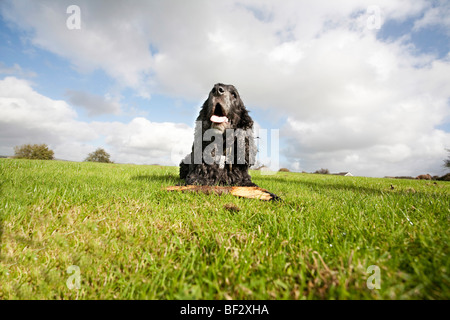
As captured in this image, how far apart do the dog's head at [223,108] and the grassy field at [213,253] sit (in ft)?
7.79

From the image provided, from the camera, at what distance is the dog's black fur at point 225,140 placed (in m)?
4.43

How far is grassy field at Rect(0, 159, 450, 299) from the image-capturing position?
47.1 inches

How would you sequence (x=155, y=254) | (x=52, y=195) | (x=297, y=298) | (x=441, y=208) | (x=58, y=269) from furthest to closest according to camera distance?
(x=52, y=195), (x=441, y=208), (x=155, y=254), (x=58, y=269), (x=297, y=298)

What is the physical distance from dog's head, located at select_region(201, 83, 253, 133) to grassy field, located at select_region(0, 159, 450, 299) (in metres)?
2.37

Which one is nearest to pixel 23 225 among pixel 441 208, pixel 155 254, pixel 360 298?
pixel 155 254

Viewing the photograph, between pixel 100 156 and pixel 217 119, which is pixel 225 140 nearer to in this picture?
pixel 217 119

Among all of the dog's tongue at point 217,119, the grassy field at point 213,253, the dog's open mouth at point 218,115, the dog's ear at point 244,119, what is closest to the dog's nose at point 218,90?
the dog's open mouth at point 218,115

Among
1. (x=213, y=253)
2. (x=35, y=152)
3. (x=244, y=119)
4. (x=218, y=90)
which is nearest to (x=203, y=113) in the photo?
(x=218, y=90)

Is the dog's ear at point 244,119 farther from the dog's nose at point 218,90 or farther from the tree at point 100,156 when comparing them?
the tree at point 100,156

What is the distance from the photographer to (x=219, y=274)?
1366 mm

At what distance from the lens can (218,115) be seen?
4.54 meters

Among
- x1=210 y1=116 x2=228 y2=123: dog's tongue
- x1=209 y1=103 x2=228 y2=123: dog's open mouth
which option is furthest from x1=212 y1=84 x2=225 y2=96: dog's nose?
x1=210 y1=116 x2=228 y2=123: dog's tongue
